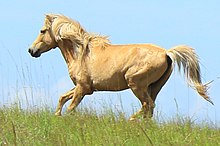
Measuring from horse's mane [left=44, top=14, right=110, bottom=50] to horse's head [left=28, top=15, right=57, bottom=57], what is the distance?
21 mm

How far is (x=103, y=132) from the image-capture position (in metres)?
6.30

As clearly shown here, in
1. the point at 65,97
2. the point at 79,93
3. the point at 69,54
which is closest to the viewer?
the point at 79,93

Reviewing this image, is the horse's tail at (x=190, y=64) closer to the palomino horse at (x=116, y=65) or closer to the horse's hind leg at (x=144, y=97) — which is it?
the palomino horse at (x=116, y=65)

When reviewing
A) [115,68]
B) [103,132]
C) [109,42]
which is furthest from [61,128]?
[109,42]

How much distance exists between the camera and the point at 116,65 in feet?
35.4

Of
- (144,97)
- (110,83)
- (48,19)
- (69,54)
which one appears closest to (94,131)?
(144,97)

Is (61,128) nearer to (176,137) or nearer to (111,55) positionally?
(176,137)

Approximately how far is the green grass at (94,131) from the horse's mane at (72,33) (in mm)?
3302

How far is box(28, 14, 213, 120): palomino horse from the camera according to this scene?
1053 cm

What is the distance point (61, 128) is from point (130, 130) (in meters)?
0.80

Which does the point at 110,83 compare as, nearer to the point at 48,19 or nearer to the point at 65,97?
the point at 65,97

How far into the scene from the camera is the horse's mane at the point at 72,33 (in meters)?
11.6

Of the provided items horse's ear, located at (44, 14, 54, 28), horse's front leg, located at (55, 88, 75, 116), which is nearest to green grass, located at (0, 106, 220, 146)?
horse's front leg, located at (55, 88, 75, 116)

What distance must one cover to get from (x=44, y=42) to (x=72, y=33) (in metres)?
0.71
